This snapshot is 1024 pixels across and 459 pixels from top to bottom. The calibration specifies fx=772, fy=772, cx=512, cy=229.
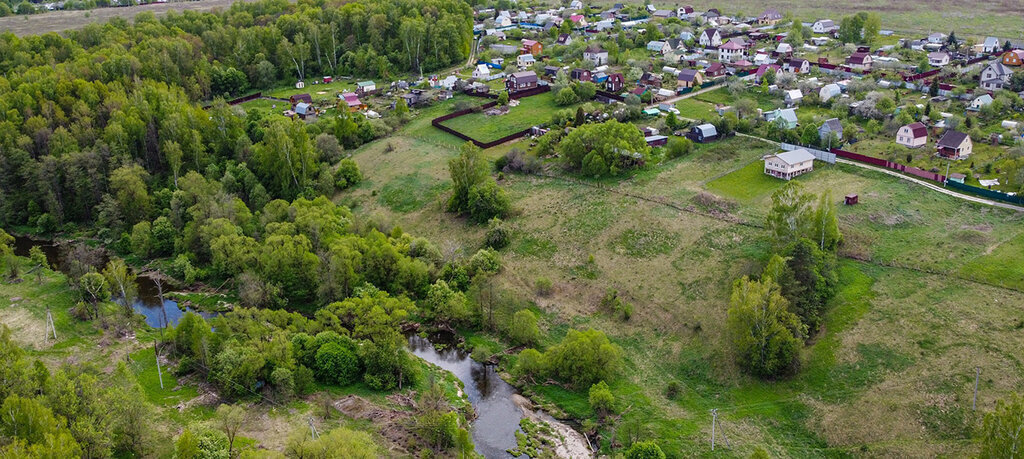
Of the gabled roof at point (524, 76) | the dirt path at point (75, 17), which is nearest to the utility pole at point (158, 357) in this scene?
the gabled roof at point (524, 76)

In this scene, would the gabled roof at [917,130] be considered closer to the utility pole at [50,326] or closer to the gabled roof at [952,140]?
the gabled roof at [952,140]

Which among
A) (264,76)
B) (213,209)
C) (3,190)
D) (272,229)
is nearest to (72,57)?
(264,76)

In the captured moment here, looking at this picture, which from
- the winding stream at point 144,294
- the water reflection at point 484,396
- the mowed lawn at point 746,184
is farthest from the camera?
the mowed lawn at point 746,184

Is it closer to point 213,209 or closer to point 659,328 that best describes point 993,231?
point 659,328

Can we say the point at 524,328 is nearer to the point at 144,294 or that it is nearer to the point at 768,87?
the point at 144,294

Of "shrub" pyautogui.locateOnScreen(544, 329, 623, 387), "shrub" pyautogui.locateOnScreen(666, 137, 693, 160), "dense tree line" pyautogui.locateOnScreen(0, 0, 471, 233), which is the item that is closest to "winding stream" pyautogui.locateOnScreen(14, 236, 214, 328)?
"dense tree line" pyautogui.locateOnScreen(0, 0, 471, 233)

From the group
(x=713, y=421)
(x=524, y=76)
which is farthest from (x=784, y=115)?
(x=713, y=421)
